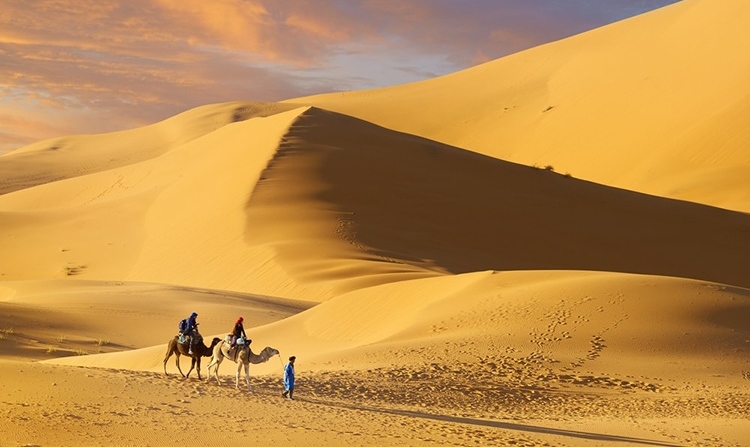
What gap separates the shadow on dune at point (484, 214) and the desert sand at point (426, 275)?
0.44ft

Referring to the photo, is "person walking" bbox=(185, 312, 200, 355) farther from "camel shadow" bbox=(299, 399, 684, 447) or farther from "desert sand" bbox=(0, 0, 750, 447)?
"camel shadow" bbox=(299, 399, 684, 447)

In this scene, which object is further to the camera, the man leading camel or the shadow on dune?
the shadow on dune

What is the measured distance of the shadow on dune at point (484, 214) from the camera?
36125 millimetres

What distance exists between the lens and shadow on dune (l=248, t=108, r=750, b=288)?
36125mm

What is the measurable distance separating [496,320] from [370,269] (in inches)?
443

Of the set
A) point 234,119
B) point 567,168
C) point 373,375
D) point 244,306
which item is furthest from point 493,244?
point 234,119

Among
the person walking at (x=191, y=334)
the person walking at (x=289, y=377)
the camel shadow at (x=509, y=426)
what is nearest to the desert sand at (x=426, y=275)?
the camel shadow at (x=509, y=426)

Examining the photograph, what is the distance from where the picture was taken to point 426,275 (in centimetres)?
2958

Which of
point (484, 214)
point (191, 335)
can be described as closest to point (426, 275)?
point (484, 214)

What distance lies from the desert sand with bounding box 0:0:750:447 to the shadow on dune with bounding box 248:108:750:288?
136 mm

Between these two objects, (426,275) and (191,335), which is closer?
(191,335)

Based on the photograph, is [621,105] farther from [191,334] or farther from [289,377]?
[289,377]

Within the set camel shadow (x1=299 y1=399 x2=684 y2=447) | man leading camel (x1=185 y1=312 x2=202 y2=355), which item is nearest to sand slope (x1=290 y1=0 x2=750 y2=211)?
camel shadow (x1=299 y1=399 x2=684 y2=447)

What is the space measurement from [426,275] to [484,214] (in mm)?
10318
